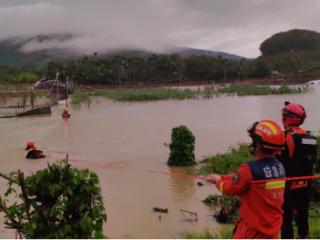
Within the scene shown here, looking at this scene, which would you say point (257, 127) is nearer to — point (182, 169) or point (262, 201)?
point (262, 201)

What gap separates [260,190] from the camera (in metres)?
3.46

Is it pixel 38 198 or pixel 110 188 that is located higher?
pixel 38 198

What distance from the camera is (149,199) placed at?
31.9 ft

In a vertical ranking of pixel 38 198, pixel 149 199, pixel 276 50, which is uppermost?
pixel 276 50

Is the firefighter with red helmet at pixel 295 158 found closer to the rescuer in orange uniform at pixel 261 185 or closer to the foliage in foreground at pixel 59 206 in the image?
the rescuer in orange uniform at pixel 261 185

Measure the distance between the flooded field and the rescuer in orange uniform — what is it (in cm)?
404

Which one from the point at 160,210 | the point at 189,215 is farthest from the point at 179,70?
the point at 189,215

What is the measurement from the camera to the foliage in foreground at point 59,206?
390 cm

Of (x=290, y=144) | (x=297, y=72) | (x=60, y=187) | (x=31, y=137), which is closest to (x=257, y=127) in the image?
(x=290, y=144)

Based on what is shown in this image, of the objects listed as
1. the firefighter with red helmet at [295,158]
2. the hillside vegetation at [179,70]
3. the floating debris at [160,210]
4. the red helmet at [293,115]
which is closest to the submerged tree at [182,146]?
the floating debris at [160,210]

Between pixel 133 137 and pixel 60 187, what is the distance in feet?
52.4

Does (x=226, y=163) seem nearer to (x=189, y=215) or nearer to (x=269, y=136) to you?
(x=189, y=215)

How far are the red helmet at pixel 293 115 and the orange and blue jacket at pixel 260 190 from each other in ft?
3.89

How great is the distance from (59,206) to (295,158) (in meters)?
2.31
